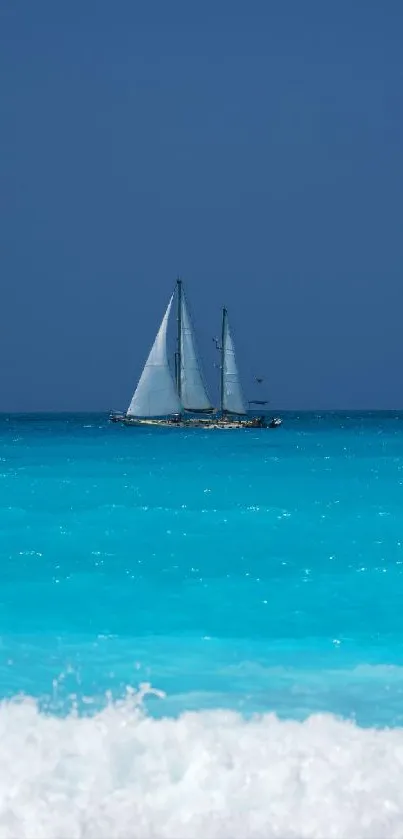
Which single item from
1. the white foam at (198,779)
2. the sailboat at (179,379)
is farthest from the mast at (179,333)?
the white foam at (198,779)

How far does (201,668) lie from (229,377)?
255 ft

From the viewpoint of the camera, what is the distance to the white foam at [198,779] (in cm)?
627

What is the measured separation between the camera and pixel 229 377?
89.6 meters

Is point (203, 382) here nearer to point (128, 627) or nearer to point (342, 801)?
point (128, 627)

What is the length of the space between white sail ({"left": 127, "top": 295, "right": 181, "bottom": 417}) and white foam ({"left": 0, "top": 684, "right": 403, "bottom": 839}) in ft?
233

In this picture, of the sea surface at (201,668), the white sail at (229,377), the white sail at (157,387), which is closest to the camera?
the sea surface at (201,668)

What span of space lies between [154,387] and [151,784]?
74.6 m

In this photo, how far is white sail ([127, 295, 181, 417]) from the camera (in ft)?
261

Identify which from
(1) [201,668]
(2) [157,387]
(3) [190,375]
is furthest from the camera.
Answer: (3) [190,375]

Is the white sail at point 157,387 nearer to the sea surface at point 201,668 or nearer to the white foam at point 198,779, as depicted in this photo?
the sea surface at point 201,668

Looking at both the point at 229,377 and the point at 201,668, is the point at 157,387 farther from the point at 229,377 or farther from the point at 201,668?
the point at 201,668

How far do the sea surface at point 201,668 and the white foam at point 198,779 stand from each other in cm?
2

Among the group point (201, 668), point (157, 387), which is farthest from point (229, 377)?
point (201, 668)

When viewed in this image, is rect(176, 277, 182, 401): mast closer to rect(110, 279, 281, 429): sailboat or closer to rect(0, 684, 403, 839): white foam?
rect(110, 279, 281, 429): sailboat
